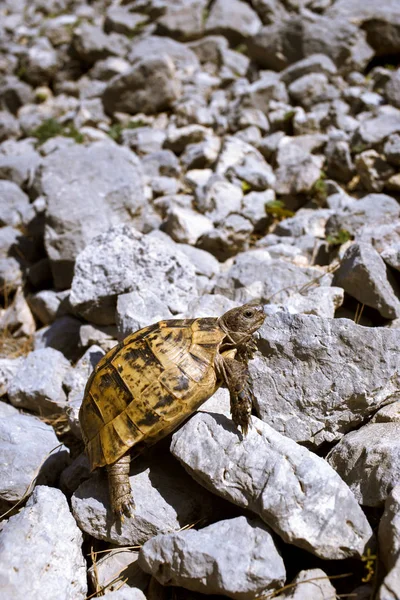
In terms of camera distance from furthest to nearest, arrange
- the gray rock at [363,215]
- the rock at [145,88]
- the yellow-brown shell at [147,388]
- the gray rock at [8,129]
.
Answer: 1. the gray rock at [8,129]
2. the rock at [145,88]
3. the gray rock at [363,215]
4. the yellow-brown shell at [147,388]

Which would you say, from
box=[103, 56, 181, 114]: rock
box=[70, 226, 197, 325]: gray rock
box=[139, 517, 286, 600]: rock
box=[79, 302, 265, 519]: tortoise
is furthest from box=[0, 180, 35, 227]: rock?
box=[139, 517, 286, 600]: rock

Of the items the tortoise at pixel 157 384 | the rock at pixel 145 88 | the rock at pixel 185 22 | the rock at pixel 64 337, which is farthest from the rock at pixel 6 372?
the rock at pixel 185 22

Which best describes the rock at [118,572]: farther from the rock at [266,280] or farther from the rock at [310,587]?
the rock at [266,280]

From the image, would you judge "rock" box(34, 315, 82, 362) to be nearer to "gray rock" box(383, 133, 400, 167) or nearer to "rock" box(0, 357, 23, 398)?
"rock" box(0, 357, 23, 398)

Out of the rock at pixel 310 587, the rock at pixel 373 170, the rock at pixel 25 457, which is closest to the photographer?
the rock at pixel 310 587

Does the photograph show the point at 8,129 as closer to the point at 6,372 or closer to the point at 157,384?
the point at 6,372
